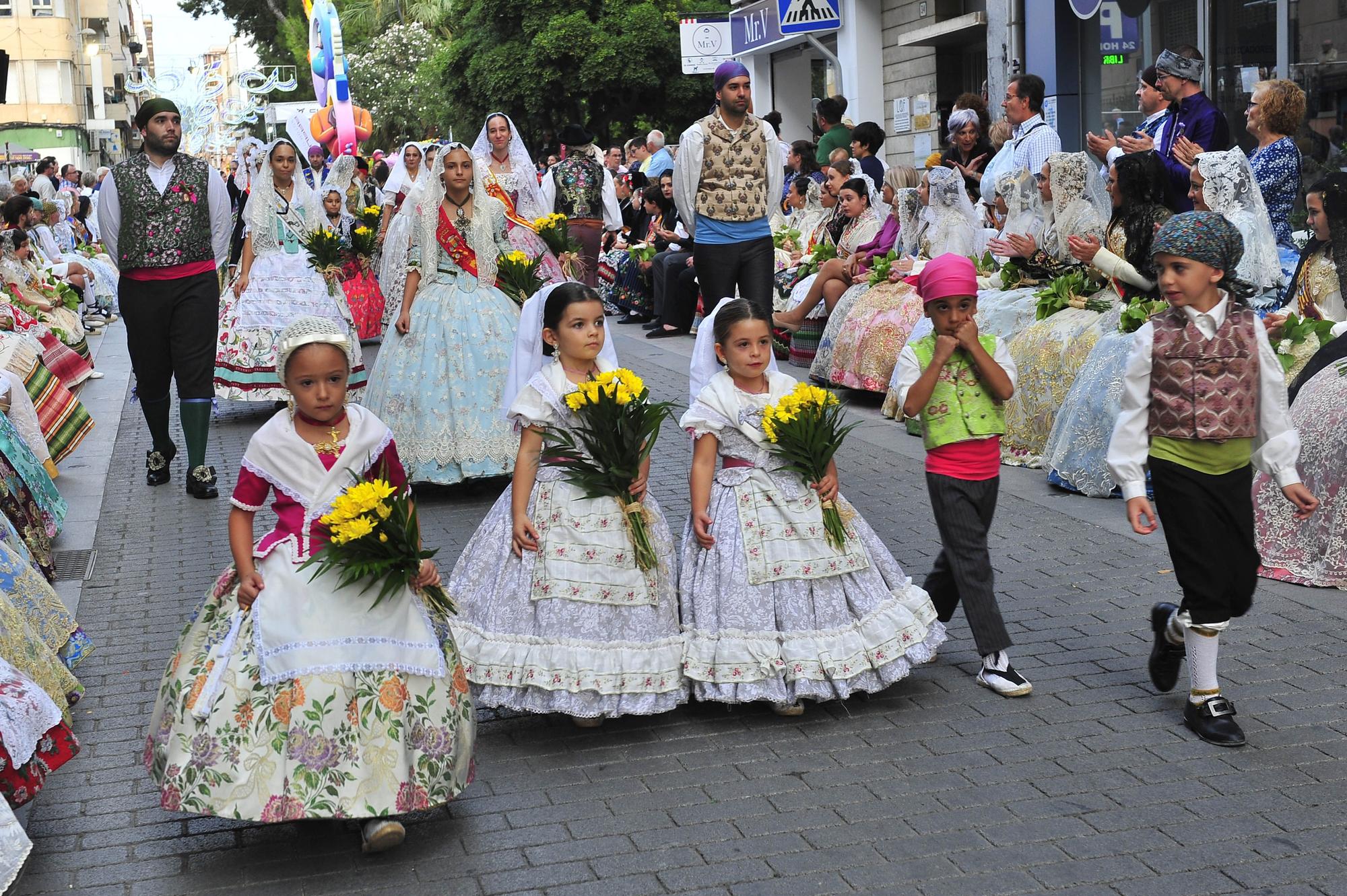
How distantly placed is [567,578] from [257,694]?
1.27 metres

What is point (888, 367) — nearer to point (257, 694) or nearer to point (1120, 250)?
point (1120, 250)

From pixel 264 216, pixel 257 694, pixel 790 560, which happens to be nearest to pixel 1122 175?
pixel 790 560

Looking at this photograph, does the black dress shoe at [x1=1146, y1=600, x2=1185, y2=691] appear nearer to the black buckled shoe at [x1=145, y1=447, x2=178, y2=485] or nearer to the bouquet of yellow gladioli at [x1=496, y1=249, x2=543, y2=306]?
the bouquet of yellow gladioli at [x1=496, y1=249, x2=543, y2=306]

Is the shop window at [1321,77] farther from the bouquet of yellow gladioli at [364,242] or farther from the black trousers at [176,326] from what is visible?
the black trousers at [176,326]

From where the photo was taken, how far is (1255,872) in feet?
12.5

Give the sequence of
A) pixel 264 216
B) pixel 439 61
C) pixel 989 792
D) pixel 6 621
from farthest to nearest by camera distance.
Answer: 1. pixel 439 61
2. pixel 264 216
3. pixel 6 621
4. pixel 989 792

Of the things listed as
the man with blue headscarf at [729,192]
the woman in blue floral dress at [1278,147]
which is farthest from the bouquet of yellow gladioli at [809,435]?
the man with blue headscarf at [729,192]

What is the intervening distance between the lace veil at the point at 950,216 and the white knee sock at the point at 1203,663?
6.52m

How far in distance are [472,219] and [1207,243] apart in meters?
5.10

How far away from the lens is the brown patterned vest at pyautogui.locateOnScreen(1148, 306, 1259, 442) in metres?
4.76

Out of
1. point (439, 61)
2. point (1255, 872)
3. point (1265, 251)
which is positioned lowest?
point (1255, 872)

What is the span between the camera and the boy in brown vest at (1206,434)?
477 cm

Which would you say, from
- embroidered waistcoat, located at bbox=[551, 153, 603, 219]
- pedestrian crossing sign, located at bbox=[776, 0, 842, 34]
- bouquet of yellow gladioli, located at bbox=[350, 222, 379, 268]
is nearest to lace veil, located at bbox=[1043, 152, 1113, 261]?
bouquet of yellow gladioli, located at bbox=[350, 222, 379, 268]

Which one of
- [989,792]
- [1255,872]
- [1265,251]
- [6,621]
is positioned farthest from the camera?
[1265,251]
